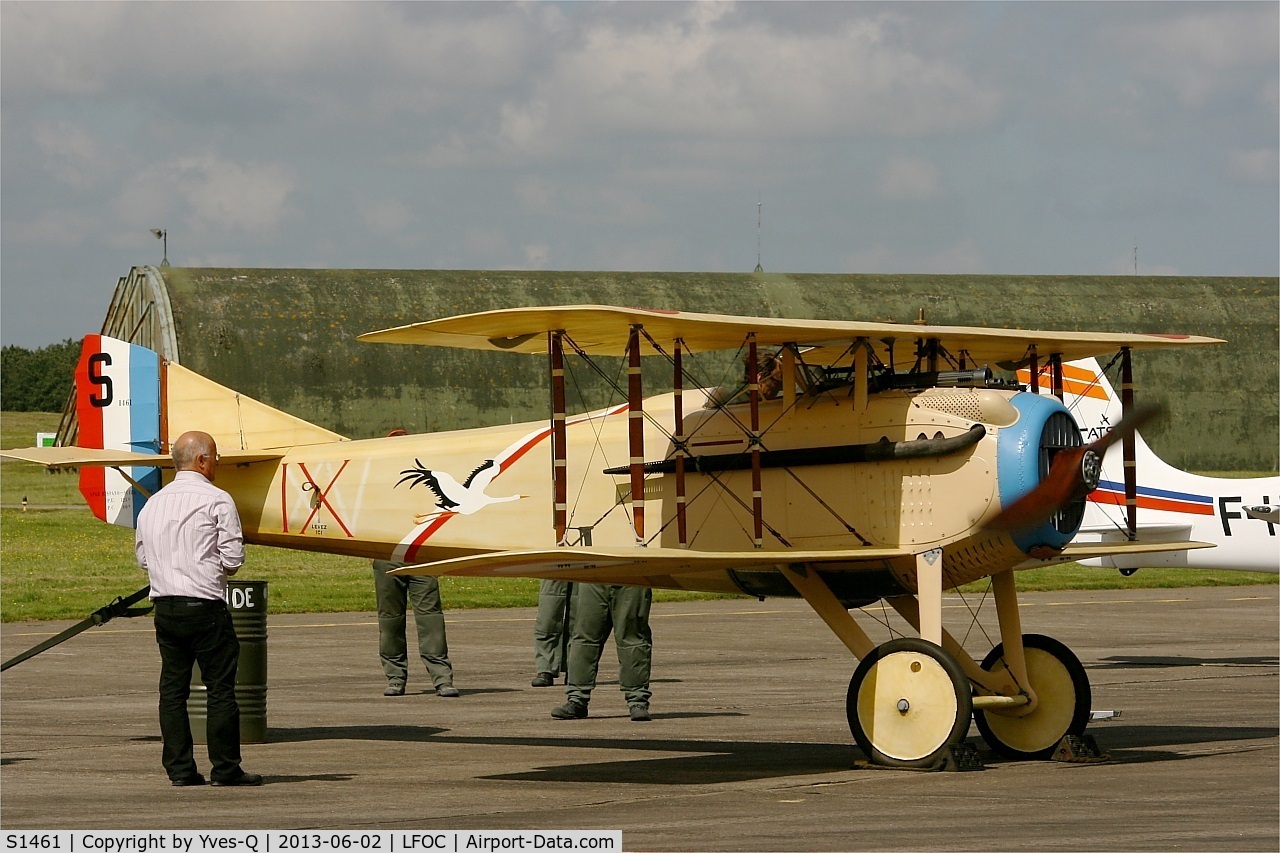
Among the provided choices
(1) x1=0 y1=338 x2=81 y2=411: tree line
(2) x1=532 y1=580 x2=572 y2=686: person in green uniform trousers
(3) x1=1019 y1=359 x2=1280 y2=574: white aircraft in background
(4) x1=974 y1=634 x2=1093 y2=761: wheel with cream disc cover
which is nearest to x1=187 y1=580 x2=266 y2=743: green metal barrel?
(2) x1=532 y1=580 x2=572 y2=686: person in green uniform trousers

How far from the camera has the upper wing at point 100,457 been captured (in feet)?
43.0

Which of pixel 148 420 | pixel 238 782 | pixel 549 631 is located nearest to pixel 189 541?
pixel 238 782

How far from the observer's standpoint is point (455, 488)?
13461 mm

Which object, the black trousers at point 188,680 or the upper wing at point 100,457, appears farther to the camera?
the upper wing at point 100,457

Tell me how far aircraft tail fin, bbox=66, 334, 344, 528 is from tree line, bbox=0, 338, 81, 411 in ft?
324

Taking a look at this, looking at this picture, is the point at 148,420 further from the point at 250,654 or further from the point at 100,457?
the point at 250,654

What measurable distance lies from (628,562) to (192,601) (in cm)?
282

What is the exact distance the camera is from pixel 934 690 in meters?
10.7

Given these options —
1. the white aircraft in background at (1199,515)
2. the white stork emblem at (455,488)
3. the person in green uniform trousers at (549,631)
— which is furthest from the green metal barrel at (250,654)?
the white aircraft in background at (1199,515)

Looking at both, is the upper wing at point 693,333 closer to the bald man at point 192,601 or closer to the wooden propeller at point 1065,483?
the wooden propeller at point 1065,483

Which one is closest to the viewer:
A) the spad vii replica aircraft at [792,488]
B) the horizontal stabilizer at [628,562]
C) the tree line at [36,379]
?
the horizontal stabilizer at [628,562]

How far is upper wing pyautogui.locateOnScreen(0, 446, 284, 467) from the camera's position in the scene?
13.1 m

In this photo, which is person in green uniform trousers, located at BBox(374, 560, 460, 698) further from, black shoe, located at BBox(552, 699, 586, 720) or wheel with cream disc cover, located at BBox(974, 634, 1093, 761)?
wheel with cream disc cover, located at BBox(974, 634, 1093, 761)

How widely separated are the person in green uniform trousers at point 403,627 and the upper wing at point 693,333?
3.85 m
